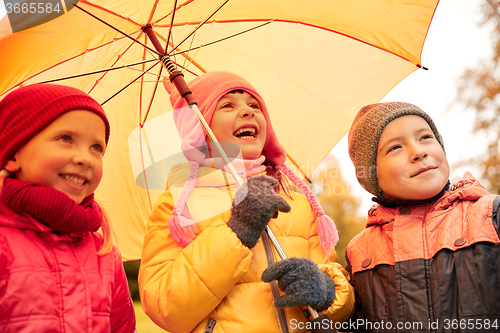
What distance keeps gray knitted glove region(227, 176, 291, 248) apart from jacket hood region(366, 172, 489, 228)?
66 centimetres

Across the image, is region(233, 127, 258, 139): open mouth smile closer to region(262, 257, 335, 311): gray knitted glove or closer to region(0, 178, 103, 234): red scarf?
region(262, 257, 335, 311): gray knitted glove

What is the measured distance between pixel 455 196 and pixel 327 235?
1.91 feet

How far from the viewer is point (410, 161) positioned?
5.99ft

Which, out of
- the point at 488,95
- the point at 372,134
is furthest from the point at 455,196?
the point at 488,95

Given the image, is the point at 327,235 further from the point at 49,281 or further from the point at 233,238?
the point at 49,281

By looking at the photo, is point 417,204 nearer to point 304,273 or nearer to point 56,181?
point 304,273

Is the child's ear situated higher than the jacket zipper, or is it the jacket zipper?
the child's ear

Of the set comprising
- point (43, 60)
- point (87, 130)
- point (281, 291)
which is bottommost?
point (281, 291)

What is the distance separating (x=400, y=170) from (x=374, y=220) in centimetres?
Answer: 30

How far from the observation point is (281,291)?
161 centimetres

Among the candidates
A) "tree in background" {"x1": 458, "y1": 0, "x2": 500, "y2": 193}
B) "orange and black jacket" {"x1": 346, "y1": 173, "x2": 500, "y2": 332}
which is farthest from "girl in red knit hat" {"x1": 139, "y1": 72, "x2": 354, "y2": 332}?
"tree in background" {"x1": 458, "y1": 0, "x2": 500, "y2": 193}

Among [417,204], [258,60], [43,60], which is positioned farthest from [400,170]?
[43,60]

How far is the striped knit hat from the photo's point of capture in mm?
1954

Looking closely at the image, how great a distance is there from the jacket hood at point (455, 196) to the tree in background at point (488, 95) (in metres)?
7.15
